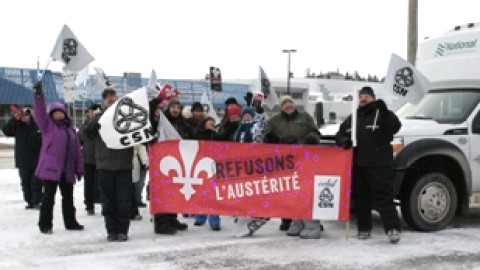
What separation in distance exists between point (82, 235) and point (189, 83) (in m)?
40.2

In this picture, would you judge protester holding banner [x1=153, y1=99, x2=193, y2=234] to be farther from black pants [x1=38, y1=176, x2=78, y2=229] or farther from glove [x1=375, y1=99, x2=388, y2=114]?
glove [x1=375, y1=99, x2=388, y2=114]

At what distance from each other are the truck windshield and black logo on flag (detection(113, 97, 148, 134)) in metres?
3.78

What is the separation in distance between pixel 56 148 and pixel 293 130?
3.02 metres

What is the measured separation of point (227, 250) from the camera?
6766 millimetres

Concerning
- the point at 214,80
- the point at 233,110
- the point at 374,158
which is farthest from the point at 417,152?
the point at 214,80

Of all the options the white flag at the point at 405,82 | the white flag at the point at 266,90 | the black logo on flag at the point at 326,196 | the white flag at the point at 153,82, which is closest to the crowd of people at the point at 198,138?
the black logo on flag at the point at 326,196

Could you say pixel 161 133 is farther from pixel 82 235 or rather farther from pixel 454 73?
pixel 454 73

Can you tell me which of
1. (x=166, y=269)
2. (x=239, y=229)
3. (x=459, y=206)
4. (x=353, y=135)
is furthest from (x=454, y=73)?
(x=166, y=269)

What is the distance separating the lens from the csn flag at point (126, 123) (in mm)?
7066

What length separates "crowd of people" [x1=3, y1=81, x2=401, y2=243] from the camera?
724 cm

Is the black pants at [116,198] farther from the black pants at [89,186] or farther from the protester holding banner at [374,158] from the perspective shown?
the protester holding banner at [374,158]

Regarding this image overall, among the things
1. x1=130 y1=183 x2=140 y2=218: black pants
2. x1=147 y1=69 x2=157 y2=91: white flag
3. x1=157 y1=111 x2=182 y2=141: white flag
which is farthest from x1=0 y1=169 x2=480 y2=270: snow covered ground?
x1=147 y1=69 x2=157 y2=91: white flag

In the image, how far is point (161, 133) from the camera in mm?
7750

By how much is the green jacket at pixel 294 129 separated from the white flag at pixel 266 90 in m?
2.69
